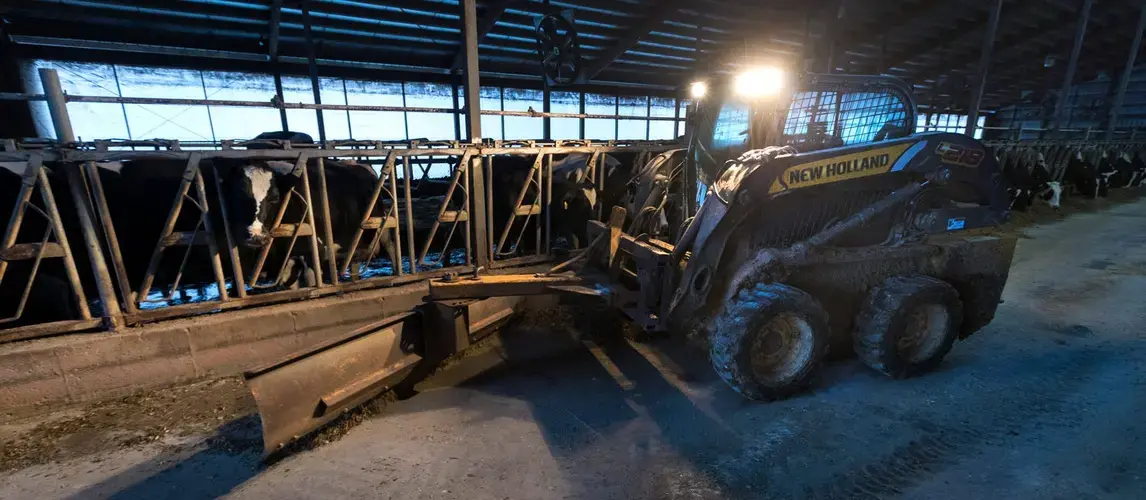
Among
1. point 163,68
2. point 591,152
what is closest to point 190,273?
point 591,152

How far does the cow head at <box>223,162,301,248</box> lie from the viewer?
4863 millimetres

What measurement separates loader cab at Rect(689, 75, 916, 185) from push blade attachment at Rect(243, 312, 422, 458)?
3.06m

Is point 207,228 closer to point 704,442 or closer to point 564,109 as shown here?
point 704,442

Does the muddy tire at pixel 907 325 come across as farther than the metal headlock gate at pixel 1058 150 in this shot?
No

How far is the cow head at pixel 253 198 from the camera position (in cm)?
486

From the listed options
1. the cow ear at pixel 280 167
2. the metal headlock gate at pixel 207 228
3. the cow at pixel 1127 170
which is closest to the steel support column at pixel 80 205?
the metal headlock gate at pixel 207 228

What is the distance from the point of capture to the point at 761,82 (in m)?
4.21

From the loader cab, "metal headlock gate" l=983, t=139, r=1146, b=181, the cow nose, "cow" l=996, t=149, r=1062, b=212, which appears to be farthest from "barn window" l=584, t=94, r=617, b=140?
the cow nose

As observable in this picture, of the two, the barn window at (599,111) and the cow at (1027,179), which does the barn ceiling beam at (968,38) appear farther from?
the barn window at (599,111)

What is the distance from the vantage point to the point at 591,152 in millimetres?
6941

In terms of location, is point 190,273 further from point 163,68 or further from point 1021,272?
point 1021,272

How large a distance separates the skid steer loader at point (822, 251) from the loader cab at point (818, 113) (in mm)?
13

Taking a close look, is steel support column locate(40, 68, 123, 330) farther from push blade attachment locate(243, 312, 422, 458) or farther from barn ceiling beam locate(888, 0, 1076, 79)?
barn ceiling beam locate(888, 0, 1076, 79)

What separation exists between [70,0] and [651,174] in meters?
9.54
